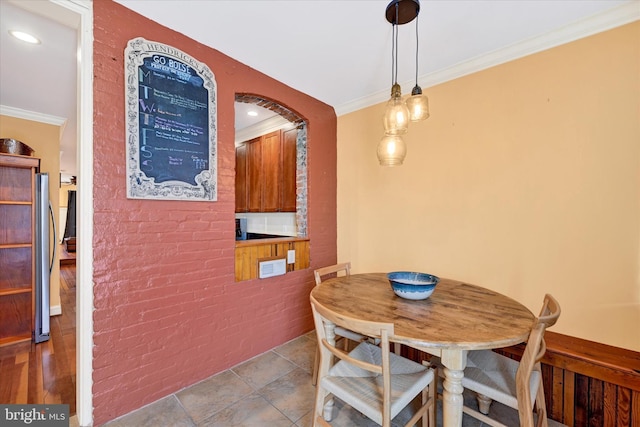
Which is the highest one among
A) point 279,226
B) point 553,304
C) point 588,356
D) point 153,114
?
point 153,114

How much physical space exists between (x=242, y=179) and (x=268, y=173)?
70cm

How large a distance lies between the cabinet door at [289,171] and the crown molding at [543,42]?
1412mm

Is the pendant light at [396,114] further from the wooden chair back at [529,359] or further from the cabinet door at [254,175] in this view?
the cabinet door at [254,175]

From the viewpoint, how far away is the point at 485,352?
4.92 feet

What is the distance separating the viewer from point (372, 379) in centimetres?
130

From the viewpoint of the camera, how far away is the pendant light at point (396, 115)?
1505 mm

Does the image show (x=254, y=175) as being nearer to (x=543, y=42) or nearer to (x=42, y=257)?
(x=42, y=257)

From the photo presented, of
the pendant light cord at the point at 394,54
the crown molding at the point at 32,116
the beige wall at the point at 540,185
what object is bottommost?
the beige wall at the point at 540,185

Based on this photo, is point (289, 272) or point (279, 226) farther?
point (279, 226)

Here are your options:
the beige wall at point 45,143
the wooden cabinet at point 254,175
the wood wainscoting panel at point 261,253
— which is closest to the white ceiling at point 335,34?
the beige wall at point 45,143

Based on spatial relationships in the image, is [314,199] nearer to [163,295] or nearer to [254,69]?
[254,69]

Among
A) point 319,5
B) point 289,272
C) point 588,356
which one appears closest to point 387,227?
point 289,272

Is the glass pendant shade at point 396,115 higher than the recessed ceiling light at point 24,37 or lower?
lower

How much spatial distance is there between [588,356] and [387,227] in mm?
1615
